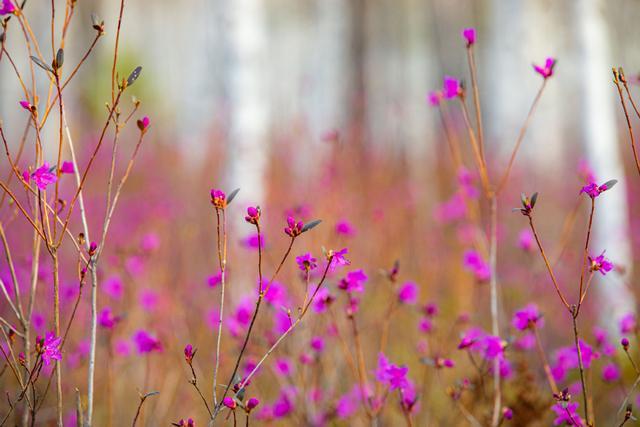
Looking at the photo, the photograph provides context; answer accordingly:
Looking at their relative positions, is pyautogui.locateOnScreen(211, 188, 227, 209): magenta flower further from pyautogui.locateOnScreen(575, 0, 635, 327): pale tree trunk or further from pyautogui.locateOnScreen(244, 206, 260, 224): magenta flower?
pyautogui.locateOnScreen(575, 0, 635, 327): pale tree trunk

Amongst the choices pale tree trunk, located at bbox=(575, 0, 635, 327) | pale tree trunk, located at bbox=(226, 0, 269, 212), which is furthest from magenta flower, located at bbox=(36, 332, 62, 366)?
pale tree trunk, located at bbox=(575, 0, 635, 327)

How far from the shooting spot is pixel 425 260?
3.97m

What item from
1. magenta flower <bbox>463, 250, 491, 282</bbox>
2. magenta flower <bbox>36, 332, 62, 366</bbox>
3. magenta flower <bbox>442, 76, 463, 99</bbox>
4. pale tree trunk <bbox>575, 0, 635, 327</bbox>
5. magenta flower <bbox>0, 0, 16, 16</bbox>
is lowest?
magenta flower <bbox>36, 332, 62, 366</bbox>

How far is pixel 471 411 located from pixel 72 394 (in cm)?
165

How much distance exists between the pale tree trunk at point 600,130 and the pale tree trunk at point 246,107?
192 cm

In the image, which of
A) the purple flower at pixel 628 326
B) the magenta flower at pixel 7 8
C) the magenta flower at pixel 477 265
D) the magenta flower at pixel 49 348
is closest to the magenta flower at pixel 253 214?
the magenta flower at pixel 49 348

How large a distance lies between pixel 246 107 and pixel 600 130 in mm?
2098

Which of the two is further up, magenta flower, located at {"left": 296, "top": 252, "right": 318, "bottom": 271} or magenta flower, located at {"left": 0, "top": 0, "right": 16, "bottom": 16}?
magenta flower, located at {"left": 0, "top": 0, "right": 16, "bottom": 16}

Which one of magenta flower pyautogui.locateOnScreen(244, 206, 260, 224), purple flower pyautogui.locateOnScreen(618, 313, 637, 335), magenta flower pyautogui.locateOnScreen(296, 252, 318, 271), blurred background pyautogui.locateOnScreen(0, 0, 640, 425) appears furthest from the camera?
blurred background pyautogui.locateOnScreen(0, 0, 640, 425)

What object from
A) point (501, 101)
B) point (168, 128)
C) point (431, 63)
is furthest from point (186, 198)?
point (431, 63)

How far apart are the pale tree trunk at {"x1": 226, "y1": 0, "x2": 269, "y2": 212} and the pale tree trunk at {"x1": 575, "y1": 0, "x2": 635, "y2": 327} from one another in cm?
192

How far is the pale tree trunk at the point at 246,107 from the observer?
3553mm

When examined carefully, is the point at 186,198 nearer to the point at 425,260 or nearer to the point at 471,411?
the point at 425,260

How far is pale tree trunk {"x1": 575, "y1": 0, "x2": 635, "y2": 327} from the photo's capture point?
337 centimetres
